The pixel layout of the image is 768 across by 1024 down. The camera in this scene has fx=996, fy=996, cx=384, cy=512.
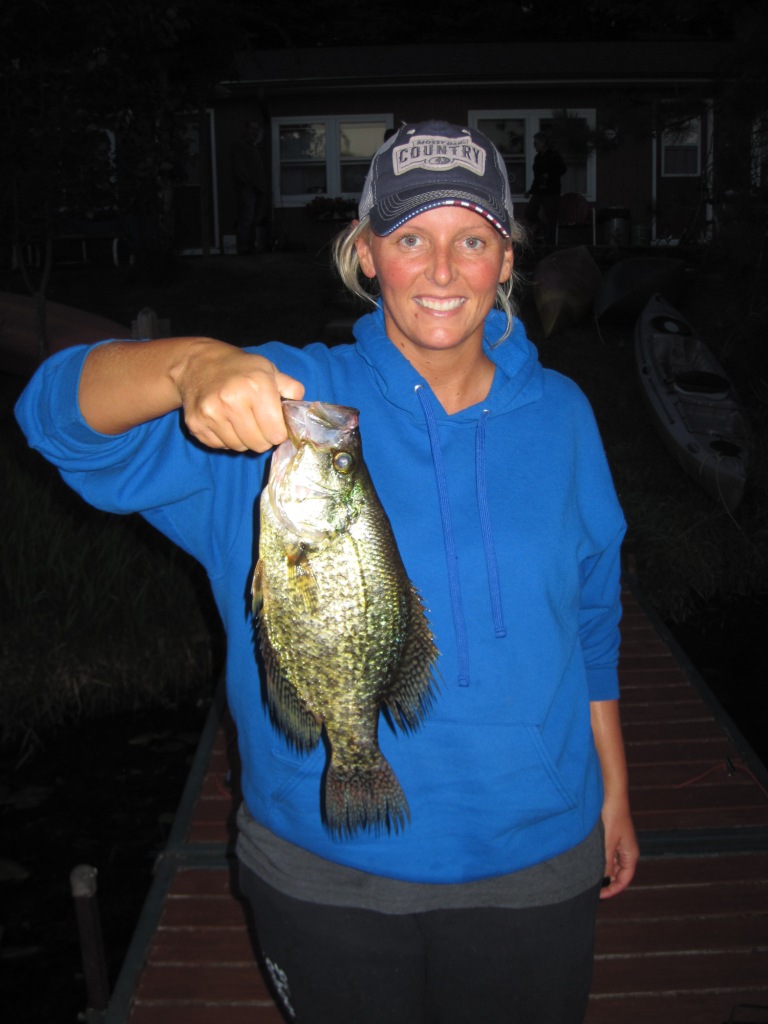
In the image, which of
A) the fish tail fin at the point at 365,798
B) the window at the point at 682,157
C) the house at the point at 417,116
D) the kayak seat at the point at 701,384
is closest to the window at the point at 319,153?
the house at the point at 417,116

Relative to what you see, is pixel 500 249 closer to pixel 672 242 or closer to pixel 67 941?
pixel 67 941

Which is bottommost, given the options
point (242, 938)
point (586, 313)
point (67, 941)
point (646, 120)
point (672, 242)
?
point (67, 941)

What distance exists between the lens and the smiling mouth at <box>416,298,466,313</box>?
77.7 inches

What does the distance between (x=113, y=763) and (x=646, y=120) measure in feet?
34.6

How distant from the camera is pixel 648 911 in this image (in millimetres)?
3723

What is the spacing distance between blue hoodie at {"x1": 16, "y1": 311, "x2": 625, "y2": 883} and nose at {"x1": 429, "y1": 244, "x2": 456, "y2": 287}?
0.57 ft

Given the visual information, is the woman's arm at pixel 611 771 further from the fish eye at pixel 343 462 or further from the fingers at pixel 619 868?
the fish eye at pixel 343 462

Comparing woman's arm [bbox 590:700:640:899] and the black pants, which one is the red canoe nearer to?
woman's arm [bbox 590:700:640:899]

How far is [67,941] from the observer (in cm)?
523

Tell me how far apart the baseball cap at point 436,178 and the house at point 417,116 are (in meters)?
18.2

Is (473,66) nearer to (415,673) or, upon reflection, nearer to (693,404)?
(693,404)

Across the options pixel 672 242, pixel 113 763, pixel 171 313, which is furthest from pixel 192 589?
pixel 672 242

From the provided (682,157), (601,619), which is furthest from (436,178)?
(682,157)

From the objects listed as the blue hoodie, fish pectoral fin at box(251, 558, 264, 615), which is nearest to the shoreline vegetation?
the blue hoodie
